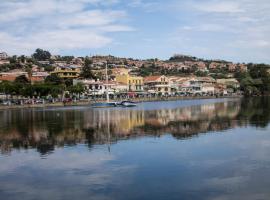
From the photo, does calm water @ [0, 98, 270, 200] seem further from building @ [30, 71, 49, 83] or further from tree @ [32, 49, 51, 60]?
tree @ [32, 49, 51, 60]

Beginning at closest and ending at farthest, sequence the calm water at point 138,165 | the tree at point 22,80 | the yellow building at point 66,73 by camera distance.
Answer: the calm water at point 138,165
the tree at point 22,80
the yellow building at point 66,73

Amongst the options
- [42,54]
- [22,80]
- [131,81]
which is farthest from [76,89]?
[42,54]

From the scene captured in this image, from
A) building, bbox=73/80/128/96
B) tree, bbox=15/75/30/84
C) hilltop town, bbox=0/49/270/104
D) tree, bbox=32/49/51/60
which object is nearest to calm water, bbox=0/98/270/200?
hilltop town, bbox=0/49/270/104

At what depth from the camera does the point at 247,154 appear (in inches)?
795

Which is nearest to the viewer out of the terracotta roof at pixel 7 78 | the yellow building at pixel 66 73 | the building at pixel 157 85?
the terracotta roof at pixel 7 78

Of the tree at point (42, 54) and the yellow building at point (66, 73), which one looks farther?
the tree at point (42, 54)

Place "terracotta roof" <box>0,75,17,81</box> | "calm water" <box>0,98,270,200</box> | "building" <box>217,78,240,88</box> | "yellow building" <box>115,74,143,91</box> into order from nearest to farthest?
"calm water" <box>0,98,270,200</box>, "terracotta roof" <box>0,75,17,81</box>, "yellow building" <box>115,74,143,91</box>, "building" <box>217,78,240,88</box>

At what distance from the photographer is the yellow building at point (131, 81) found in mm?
116025

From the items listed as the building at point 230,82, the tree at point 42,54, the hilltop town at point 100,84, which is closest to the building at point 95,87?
the hilltop town at point 100,84

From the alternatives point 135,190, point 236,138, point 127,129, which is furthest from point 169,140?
point 135,190

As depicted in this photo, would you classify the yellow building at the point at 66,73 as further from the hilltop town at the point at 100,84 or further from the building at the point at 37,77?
the building at the point at 37,77

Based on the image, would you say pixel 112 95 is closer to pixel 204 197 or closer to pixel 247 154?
pixel 247 154

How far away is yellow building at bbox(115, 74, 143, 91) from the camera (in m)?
116

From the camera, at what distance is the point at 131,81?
117 m
